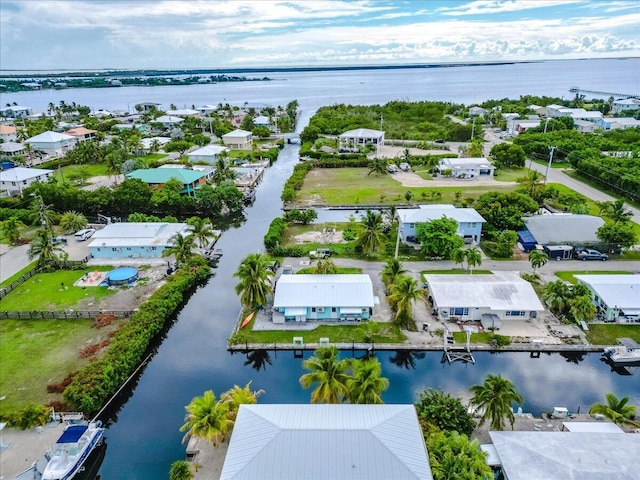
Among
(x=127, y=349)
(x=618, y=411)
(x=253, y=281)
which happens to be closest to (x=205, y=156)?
(x=253, y=281)

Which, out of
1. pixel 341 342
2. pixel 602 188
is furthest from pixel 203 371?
pixel 602 188

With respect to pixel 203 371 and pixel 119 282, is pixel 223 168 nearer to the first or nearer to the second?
pixel 119 282

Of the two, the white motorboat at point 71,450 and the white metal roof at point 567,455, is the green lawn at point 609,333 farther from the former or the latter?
the white motorboat at point 71,450

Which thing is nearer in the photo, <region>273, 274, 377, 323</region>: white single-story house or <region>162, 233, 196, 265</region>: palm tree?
<region>273, 274, 377, 323</region>: white single-story house

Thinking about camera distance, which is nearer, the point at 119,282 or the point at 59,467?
the point at 59,467

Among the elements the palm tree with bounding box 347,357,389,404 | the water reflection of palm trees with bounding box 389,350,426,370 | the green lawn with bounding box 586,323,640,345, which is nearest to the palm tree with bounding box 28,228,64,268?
the water reflection of palm trees with bounding box 389,350,426,370

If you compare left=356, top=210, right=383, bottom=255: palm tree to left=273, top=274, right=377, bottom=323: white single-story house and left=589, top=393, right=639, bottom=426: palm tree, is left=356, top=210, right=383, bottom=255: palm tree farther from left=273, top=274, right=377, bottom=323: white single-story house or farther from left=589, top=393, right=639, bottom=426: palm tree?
left=589, top=393, right=639, bottom=426: palm tree
